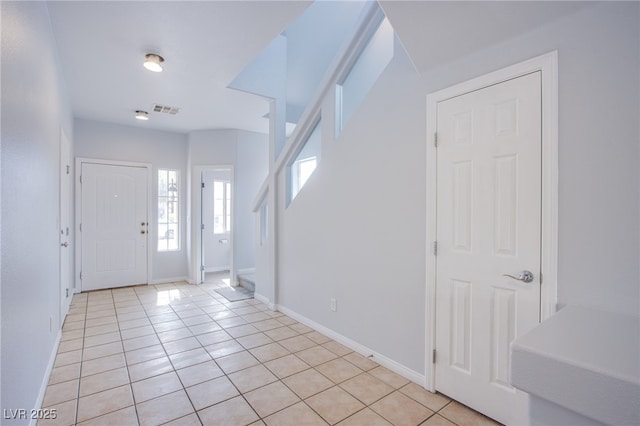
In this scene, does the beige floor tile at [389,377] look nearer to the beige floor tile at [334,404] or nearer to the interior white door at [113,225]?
the beige floor tile at [334,404]

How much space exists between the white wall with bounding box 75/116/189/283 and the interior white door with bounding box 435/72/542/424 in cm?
503

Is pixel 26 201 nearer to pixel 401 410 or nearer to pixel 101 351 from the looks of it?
pixel 101 351

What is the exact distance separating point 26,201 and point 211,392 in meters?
1.69

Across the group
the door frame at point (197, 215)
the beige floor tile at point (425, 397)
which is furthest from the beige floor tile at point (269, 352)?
the door frame at point (197, 215)

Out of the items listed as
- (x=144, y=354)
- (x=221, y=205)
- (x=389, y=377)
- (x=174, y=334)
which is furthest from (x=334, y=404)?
(x=221, y=205)

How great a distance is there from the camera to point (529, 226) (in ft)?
5.69

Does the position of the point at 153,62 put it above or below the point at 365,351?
above

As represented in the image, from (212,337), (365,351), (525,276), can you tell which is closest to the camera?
(525,276)

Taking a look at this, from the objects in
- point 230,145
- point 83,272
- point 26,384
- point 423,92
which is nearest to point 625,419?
point 423,92

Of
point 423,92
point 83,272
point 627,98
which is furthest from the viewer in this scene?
point 83,272

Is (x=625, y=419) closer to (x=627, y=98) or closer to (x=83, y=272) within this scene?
(x=627, y=98)

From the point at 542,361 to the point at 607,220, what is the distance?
1.01 meters

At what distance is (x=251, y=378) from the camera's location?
239 centimetres

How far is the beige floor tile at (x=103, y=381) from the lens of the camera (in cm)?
224
